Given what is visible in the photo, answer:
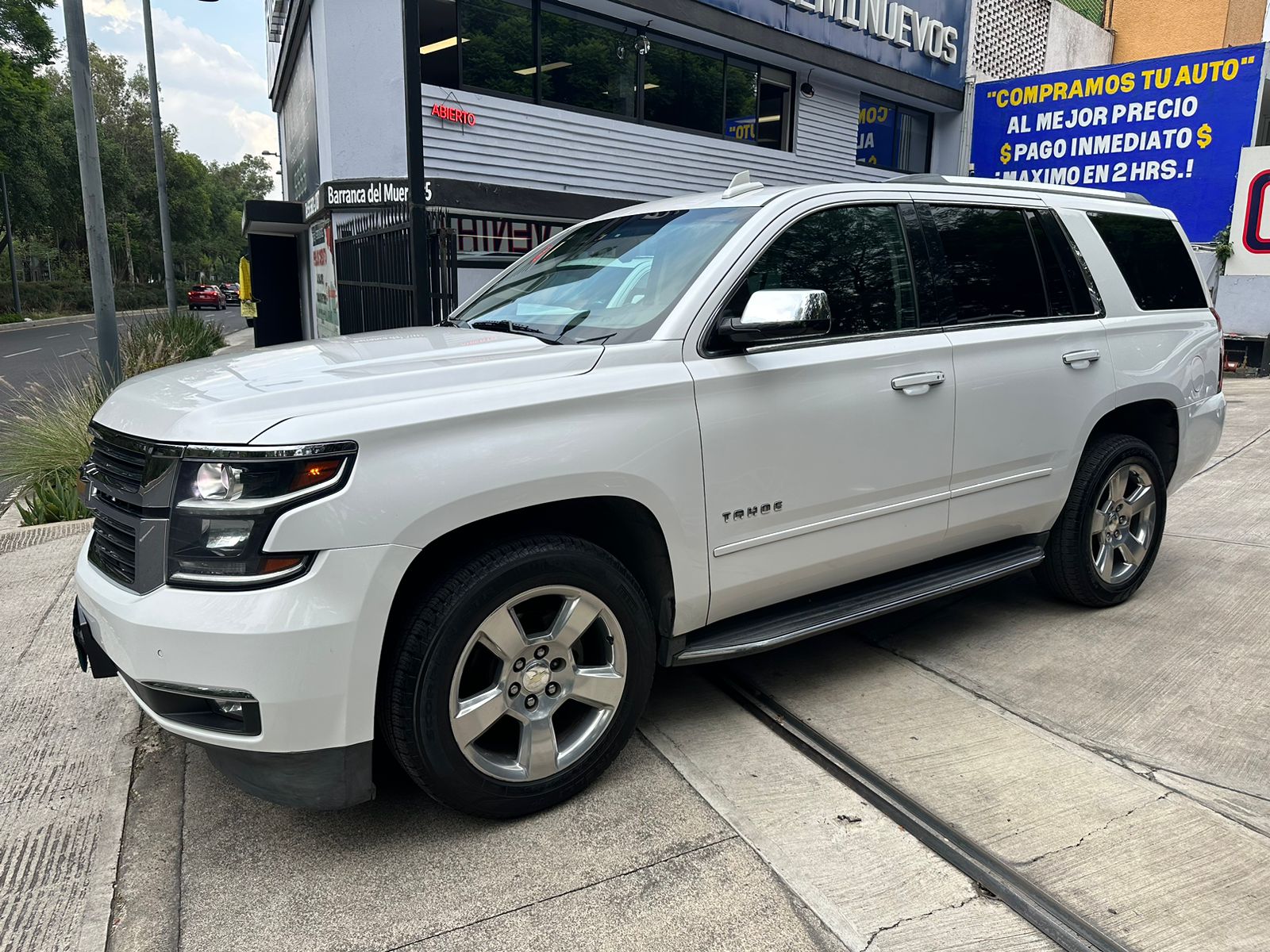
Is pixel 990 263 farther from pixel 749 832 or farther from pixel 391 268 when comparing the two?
pixel 391 268

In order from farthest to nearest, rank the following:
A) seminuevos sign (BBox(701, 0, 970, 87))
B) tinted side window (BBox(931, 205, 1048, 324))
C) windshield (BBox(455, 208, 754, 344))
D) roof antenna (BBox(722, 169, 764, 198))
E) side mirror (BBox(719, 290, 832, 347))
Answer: seminuevos sign (BBox(701, 0, 970, 87)) → tinted side window (BBox(931, 205, 1048, 324)) → roof antenna (BBox(722, 169, 764, 198)) → windshield (BBox(455, 208, 754, 344)) → side mirror (BBox(719, 290, 832, 347))

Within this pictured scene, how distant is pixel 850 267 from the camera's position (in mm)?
3619

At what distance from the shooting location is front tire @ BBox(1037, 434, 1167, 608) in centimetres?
439

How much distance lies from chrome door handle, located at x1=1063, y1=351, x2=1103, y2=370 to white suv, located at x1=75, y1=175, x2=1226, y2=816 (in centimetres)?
2

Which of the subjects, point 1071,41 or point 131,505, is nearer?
point 131,505

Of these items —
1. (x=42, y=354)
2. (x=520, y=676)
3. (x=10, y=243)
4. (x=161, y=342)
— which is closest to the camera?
(x=520, y=676)

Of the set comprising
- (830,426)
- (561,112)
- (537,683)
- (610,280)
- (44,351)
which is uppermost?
(561,112)

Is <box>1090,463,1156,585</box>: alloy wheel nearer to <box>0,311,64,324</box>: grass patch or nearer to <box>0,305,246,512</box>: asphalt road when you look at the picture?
<box>0,305,246,512</box>: asphalt road

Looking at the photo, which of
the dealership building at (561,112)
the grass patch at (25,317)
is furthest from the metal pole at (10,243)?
the dealership building at (561,112)

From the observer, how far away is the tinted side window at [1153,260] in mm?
4578

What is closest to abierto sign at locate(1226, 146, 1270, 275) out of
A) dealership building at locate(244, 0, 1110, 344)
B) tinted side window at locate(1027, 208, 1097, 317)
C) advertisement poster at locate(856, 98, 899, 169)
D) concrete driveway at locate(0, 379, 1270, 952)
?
dealership building at locate(244, 0, 1110, 344)

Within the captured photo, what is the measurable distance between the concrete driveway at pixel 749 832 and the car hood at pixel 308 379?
49.5 inches

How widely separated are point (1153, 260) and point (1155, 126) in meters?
14.7

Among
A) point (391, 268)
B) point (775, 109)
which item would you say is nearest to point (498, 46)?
point (391, 268)
